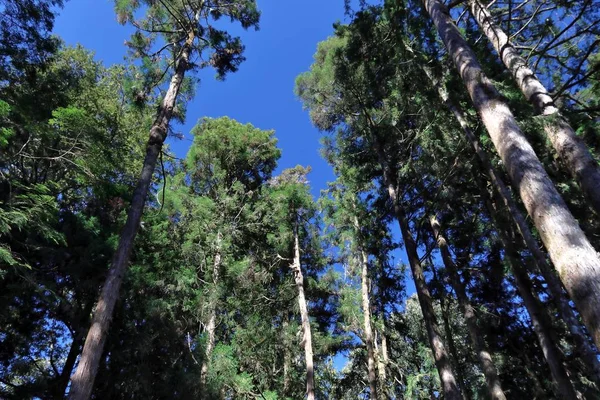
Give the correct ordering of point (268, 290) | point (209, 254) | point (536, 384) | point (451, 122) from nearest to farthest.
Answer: point (451, 122), point (536, 384), point (209, 254), point (268, 290)

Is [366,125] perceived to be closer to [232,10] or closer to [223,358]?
[232,10]

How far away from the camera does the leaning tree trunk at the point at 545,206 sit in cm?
254

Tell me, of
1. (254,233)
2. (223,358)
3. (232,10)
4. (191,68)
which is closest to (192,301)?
(223,358)

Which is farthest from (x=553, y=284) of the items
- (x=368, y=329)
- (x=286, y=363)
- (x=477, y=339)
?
(x=286, y=363)

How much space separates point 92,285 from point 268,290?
6.52m

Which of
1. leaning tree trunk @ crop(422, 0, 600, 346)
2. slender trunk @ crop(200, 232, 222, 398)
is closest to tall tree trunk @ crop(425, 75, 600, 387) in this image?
leaning tree trunk @ crop(422, 0, 600, 346)

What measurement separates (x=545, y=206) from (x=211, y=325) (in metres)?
9.86

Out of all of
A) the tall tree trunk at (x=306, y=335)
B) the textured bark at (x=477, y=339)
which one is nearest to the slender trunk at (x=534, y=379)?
the textured bark at (x=477, y=339)

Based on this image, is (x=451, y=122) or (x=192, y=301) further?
(x=192, y=301)

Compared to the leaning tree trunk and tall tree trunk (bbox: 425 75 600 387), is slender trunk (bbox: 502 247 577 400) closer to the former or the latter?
tall tree trunk (bbox: 425 75 600 387)

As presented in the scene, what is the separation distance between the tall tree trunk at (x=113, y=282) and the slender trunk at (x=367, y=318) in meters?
8.34

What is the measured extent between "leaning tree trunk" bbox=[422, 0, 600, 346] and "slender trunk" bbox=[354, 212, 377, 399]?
344 inches

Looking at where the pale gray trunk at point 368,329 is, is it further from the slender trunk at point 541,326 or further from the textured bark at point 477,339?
the slender trunk at point 541,326

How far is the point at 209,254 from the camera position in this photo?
41.1 ft
